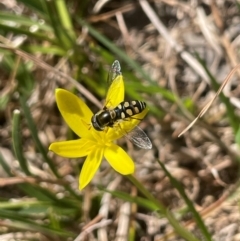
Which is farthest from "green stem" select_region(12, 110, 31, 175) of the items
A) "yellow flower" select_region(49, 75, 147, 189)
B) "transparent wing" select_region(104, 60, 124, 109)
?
"transparent wing" select_region(104, 60, 124, 109)

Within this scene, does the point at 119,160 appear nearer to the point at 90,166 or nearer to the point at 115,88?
the point at 90,166

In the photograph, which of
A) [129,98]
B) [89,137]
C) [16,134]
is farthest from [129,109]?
[129,98]

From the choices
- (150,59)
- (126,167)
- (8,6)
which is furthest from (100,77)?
(126,167)

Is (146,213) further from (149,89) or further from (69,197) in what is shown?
(149,89)

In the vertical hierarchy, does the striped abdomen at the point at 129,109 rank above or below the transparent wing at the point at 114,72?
below

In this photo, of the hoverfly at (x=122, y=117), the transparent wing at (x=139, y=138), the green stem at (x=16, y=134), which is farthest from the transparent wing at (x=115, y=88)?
the green stem at (x=16, y=134)

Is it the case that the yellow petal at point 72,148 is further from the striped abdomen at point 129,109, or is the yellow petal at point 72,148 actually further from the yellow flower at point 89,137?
the striped abdomen at point 129,109

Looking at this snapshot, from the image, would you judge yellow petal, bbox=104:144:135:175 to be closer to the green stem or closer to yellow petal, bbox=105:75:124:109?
yellow petal, bbox=105:75:124:109

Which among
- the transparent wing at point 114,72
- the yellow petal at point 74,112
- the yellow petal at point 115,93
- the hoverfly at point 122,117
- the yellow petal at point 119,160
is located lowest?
the yellow petal at point 119,160
